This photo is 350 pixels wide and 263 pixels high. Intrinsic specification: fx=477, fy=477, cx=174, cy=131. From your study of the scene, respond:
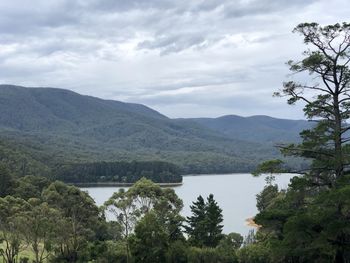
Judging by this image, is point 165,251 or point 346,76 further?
point 165,251

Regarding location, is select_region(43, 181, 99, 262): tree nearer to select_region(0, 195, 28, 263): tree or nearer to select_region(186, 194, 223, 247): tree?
select_region(0, 195, 28, 263): tree

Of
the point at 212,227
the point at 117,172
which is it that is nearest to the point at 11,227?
the point at 212,227

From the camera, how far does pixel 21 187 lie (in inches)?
2425

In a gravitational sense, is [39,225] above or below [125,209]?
below

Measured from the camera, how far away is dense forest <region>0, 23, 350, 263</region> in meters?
14.9

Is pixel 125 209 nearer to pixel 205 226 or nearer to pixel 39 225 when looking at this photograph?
pixel 205 226

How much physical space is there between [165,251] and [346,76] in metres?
18.2

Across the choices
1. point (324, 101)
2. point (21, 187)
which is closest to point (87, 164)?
point (21, 187)

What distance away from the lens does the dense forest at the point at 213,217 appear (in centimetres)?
1486

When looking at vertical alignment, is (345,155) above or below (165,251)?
above

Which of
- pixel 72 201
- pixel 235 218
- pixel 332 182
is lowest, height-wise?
pixel 235 218

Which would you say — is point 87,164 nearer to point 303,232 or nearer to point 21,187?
point 21,187

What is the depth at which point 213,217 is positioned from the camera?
35.1 m

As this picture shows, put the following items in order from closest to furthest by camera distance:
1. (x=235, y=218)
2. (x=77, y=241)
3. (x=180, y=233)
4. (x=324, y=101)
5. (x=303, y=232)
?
(x=303, y=232) < (x=324, y=101) < (x=180, y=233) < (x=77, y=241) < (x=235, y=218)
